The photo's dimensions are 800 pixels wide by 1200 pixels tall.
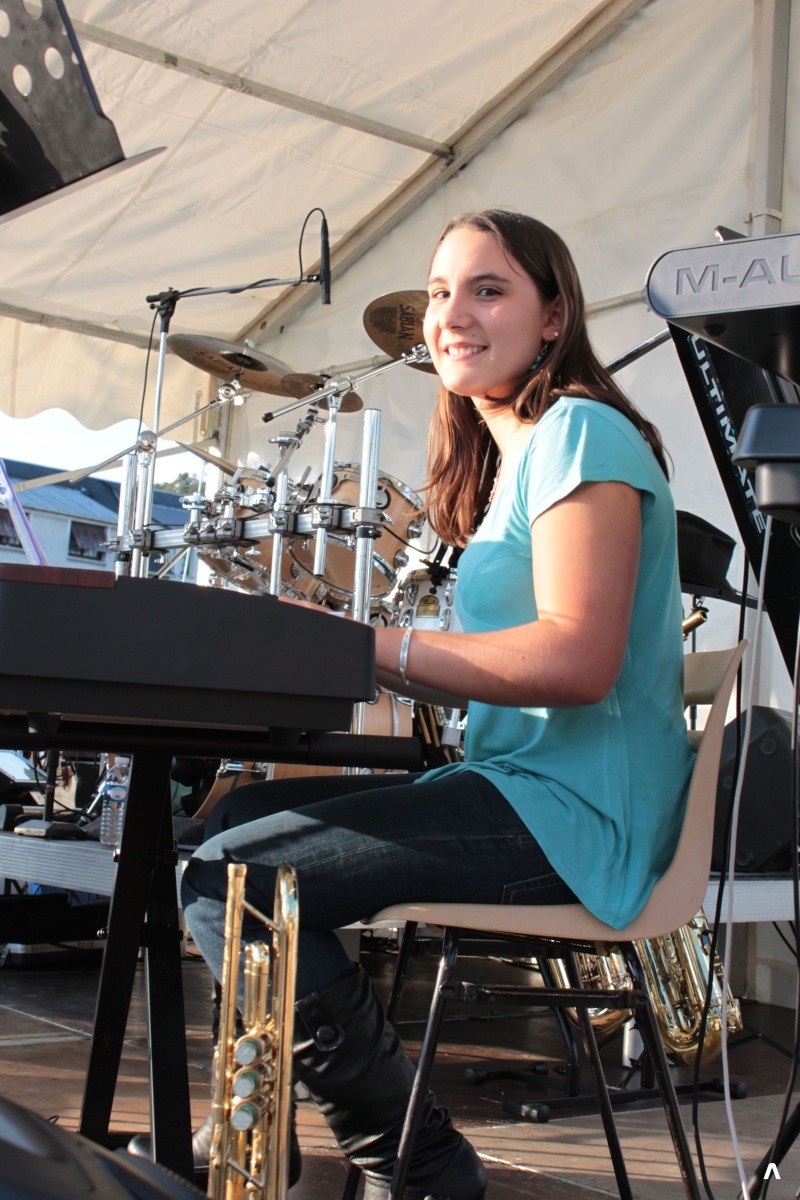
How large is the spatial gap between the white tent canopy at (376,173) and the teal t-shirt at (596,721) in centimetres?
269

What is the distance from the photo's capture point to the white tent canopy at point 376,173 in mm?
4297

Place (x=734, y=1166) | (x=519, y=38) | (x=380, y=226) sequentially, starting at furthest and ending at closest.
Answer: (x=380, y=226) < (x=519, y=38) < (x=734, y=1166)

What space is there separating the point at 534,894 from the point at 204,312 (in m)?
5.48

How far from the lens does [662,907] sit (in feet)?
3.92

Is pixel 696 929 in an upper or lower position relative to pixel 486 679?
lower

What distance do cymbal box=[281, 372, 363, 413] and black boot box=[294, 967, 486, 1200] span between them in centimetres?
388

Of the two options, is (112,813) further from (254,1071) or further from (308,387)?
(308,387)

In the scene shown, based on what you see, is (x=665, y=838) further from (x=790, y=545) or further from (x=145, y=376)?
(x=145, y=376)

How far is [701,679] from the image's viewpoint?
1485 mm

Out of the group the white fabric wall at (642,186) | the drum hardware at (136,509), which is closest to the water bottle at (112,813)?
the drum hardware at (136,509)

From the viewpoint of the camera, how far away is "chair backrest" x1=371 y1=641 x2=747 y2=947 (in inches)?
44.8

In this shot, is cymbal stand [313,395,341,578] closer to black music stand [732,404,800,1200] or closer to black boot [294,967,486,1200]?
black boot [294,967,486,1200]

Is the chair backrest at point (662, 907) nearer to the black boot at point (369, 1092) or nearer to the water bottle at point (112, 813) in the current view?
the black boot at point (369, 1092)

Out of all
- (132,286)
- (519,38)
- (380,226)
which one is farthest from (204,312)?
(519,38)
